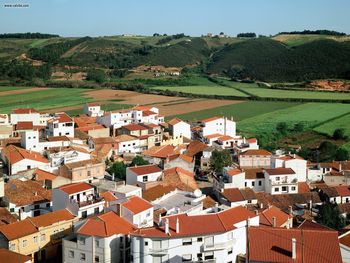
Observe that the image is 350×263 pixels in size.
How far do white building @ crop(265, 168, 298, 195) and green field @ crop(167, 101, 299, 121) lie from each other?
30933mm

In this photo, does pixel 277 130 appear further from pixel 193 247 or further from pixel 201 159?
pixel 193 247

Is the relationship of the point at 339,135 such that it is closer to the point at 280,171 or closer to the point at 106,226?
the point at 280,171

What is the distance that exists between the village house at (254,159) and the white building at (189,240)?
1927 cm

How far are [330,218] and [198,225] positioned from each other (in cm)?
1005

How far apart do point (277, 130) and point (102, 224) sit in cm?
3934

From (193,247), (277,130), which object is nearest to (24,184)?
(193,247)

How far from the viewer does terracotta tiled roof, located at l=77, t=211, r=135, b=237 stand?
22297 mm

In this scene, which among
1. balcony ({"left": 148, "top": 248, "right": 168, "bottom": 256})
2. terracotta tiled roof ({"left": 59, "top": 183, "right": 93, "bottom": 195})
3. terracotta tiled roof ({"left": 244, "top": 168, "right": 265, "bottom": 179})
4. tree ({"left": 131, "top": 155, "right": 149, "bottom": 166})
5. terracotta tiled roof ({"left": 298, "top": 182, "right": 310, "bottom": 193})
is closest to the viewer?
balcony ({"left": 148, "top": 248, "right": 168, "bottom": 256})

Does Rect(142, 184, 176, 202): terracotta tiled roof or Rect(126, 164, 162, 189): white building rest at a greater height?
Rect(126, 164, 162, 189): white building

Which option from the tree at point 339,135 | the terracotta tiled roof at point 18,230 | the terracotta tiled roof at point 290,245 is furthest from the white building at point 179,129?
the terracotta tiled roof at point 290,245

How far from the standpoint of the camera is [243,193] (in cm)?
3300

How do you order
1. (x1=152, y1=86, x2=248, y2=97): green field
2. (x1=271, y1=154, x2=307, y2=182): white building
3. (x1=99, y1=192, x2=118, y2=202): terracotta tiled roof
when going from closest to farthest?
1. (x1=99, y1=192, x2=118, y2=202): terracotta tiled roof
2. (x1=271, y1=154, x2=307, y2=182): white building
3. (x1=152, y1=86, x2=248, y2=97): green field

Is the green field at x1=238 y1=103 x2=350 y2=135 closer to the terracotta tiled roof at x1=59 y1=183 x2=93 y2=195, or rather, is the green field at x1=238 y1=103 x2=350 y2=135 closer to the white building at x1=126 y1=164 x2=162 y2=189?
the white building at x1=126 y1=164 x2=162 y2=189

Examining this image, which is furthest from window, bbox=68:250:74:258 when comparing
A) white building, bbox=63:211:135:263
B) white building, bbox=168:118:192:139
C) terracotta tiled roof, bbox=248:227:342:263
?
white building, bbox=168:118:192:139
